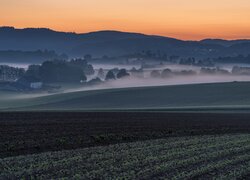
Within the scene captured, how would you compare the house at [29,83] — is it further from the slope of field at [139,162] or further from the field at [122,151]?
the slope of field at [139,162]

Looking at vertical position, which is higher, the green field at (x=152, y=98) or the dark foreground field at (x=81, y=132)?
the dark foreground field at (x=81, y=132)

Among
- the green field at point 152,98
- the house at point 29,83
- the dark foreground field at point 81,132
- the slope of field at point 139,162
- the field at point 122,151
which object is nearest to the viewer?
the slope of field at point 139,162

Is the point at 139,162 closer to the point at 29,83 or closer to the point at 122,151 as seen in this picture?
the point at 122,151

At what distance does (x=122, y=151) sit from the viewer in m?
28.1

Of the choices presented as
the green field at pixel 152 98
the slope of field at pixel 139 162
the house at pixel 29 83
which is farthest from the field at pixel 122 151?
the house at pixel 29 83

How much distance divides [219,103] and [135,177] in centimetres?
7669

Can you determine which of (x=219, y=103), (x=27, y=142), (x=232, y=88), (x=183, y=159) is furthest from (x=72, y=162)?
(x=232, y=88)

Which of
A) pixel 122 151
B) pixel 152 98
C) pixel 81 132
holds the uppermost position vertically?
pixel 122 151

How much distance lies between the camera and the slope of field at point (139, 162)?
2165cm

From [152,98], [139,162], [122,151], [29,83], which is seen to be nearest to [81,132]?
[122,151]

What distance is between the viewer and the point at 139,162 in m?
24.3

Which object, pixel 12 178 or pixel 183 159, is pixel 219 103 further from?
pixel 12 178

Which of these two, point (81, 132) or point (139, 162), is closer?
point (139, 162)

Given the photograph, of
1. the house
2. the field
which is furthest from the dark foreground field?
the house
